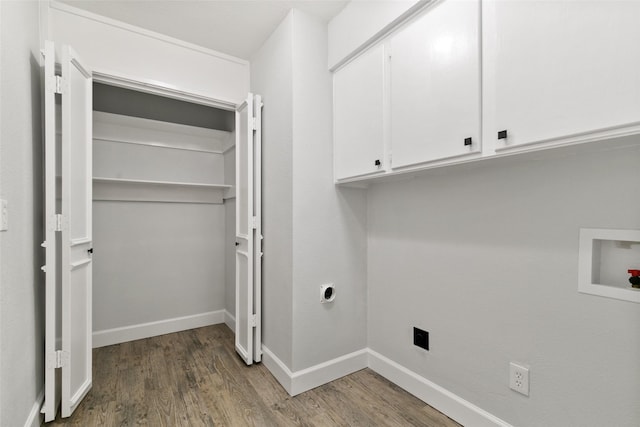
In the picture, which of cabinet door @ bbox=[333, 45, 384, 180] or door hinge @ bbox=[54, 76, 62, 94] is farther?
cabinet door @ bbox=[333, 45, 384, 180]

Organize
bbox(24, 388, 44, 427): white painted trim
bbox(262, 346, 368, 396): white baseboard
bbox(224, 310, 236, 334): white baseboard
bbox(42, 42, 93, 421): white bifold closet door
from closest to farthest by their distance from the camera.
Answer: bbox(24, 388, 44, 427): white painted trim
bbox(42, 42, 93, 421): white bifold closet door
bbox(262, 346, 368, 396): white baseboard
bbox(224, 310, 236, 334): white baseboard

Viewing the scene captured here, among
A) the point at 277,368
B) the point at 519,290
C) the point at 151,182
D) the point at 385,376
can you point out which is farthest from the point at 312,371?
the point at 151,182

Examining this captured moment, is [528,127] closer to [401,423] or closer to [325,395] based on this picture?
[401,423]

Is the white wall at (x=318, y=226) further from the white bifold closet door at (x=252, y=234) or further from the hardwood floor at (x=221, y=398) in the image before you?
the white bifold closet door at (x=252, y=234)

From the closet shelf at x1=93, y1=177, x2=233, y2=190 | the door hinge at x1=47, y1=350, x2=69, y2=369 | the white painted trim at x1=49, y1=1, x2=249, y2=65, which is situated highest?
the white painted trim at x1=49, y1=1, x2=249, y2=65

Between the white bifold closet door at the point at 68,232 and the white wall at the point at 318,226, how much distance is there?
1278 mm

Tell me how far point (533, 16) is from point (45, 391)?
289 centimetres

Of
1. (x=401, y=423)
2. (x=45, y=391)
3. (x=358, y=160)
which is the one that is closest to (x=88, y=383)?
(x=45, y=391)

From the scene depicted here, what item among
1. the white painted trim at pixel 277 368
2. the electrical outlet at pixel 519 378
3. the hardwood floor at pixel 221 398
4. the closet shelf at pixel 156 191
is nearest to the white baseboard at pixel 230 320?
the hardwood floor at pixel 221 398

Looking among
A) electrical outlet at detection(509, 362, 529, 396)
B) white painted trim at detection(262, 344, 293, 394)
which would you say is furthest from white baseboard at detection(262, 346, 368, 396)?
electrical outlet at detection(509, 362, 529, 396)

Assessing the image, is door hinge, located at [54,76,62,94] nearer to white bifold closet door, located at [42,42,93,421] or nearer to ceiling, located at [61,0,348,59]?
white bifold closet door, located at [42,42,93,421]

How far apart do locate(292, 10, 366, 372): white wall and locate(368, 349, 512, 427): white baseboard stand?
214 mm

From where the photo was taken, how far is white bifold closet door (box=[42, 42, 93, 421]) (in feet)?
5.21

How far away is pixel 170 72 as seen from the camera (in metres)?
2.31
